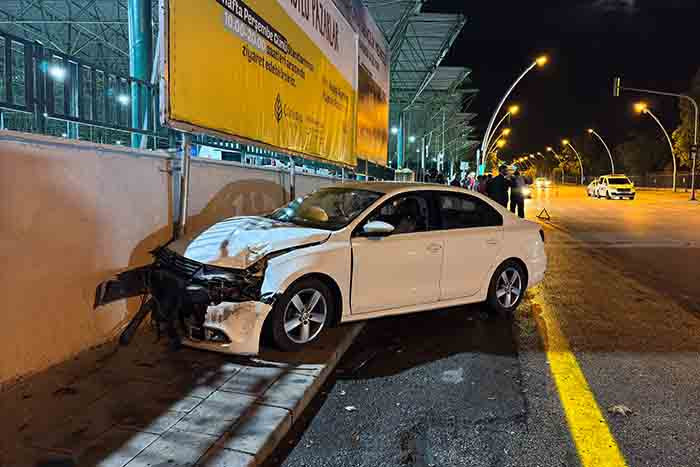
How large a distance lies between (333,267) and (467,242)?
170 cm


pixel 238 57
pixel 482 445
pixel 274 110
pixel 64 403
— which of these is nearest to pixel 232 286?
pixel 64 403

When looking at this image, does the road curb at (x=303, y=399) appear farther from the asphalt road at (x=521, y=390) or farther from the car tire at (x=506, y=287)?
the car tire at (x=506, y=287)

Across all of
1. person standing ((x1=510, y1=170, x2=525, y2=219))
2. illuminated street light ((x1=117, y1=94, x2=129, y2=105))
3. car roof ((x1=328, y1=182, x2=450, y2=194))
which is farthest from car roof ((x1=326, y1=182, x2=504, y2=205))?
person standing ((x1=510, y1=170, x2=525, y2=219))

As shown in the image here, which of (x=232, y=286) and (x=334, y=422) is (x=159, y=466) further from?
(x=232, y=286)

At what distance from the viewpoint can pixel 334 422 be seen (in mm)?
3662

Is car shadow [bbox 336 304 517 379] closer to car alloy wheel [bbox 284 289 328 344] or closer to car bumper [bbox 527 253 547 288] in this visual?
car alloy wheel [bbox 284 289 328 344]

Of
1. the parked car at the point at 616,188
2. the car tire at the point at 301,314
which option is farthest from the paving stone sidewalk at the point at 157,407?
the parked car at the point at 616,188

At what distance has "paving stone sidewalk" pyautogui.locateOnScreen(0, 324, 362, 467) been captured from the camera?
3053 mm

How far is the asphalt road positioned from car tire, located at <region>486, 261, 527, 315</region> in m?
0.15

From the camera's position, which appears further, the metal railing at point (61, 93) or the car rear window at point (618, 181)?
the car rear window at point (618, 181)

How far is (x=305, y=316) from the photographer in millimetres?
4793

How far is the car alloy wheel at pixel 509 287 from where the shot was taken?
630 centimetres

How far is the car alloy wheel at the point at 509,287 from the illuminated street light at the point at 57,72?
15.4 feet

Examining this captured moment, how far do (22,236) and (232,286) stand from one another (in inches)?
57.2
